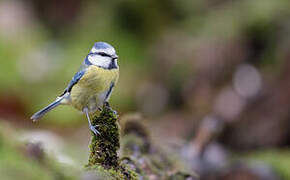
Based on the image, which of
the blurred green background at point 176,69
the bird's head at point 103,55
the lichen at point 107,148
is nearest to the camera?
the lichen at point 107,148

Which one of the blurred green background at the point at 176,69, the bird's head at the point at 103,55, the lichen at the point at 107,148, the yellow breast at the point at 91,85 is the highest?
the blurred green background at the point at 176,69

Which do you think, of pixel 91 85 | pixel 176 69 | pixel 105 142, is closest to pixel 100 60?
pixel 91 85

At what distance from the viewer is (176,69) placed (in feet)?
25.1

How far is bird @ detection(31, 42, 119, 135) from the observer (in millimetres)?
2072

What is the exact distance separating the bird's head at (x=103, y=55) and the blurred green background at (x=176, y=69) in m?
2.46

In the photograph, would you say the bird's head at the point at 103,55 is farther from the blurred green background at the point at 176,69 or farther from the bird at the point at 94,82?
the blurred green background at the point at 176,69

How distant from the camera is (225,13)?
27.3ft

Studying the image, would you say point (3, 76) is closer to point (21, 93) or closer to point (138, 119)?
point (21, 93)

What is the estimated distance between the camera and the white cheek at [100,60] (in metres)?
2.09

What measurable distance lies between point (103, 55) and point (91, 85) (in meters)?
0.14

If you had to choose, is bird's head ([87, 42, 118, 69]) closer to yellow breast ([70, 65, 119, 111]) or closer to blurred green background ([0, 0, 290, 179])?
yellow breast ([70, 65, 119, 111])

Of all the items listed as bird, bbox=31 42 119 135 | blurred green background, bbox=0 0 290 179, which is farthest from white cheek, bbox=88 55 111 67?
blurred green background, bbox=0 0 290 179

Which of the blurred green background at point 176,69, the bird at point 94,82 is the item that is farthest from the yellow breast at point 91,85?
the blurred green background at point 176,69

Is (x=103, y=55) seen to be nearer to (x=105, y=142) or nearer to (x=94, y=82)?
(x=94, y=82)
